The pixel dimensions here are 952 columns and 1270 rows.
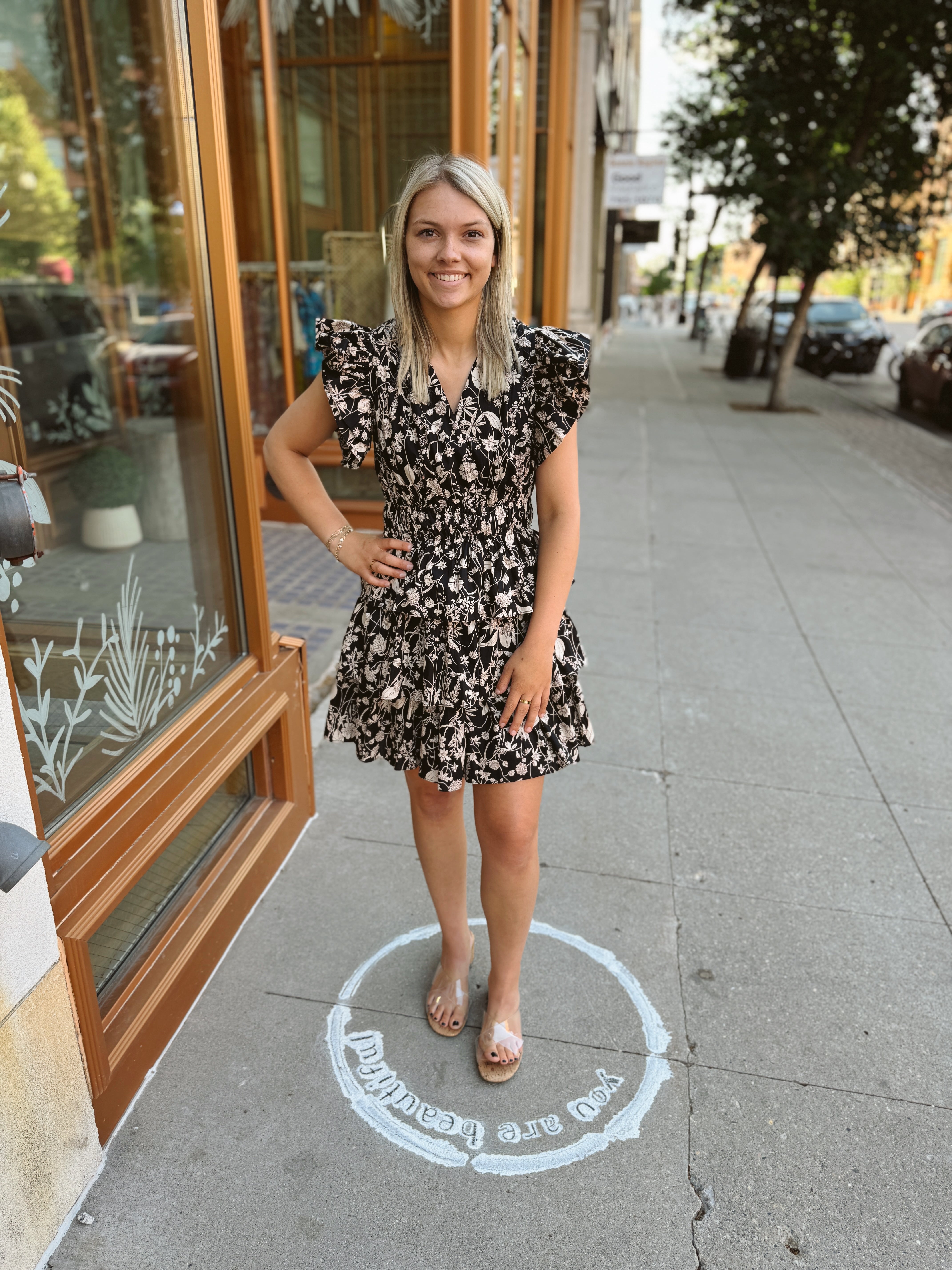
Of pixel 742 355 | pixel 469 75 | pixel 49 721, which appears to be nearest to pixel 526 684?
pixel 49 721

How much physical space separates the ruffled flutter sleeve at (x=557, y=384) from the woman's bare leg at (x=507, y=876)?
0.78 meters

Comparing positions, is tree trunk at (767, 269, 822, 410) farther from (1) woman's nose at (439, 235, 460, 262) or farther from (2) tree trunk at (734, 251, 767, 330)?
(1) woman's nose at (439, 235, 460, 262)

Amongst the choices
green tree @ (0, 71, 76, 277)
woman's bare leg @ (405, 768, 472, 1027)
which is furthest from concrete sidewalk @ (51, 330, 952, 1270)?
green tree @ (0, 71, 76, 277)

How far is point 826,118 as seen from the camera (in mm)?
12047

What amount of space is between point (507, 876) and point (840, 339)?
70.0 feet

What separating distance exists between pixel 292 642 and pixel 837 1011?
198cm

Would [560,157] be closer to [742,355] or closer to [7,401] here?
[742,355]

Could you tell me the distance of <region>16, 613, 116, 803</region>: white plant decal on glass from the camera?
187 centimetres

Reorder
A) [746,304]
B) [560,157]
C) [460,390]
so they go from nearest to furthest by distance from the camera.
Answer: [460,390], [560,157], [746,304]

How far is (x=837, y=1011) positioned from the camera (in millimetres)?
2434

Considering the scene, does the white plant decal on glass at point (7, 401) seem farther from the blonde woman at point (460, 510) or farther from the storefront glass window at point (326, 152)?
the storefront glass window at point (326, 152)

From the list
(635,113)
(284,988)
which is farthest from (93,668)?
(635,113)

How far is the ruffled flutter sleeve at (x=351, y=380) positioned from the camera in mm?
1928

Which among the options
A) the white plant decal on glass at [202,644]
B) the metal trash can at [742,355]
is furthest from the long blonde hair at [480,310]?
the metal trash can at [742,355]
